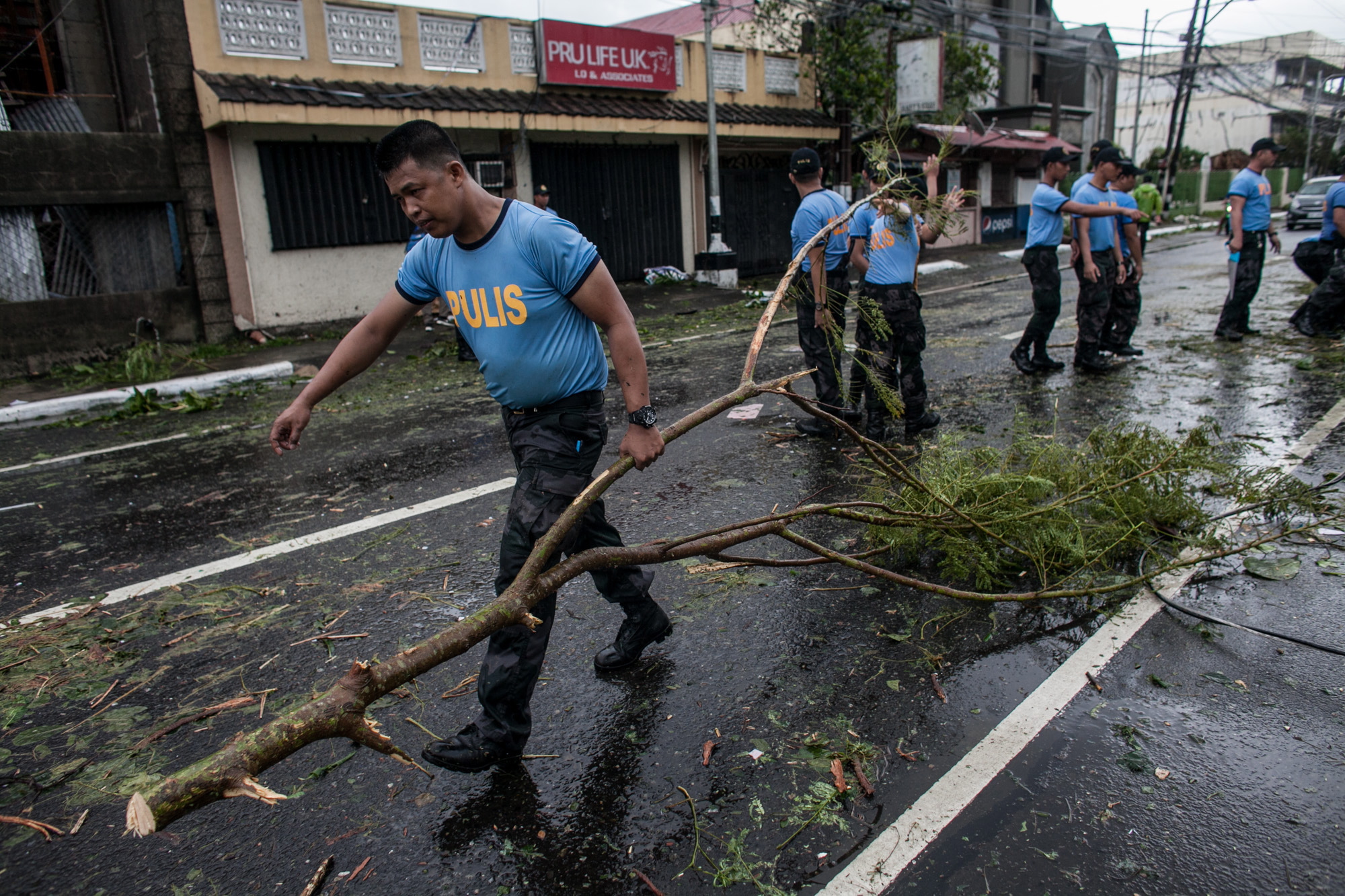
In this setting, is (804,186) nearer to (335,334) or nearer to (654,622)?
(654,622)

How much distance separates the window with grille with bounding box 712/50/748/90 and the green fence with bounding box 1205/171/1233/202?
34.0 metres

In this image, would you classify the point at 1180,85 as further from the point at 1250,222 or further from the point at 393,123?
the point at 393,123

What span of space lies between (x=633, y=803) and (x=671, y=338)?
9.38 meters

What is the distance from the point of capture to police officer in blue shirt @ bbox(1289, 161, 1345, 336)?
8523 mm

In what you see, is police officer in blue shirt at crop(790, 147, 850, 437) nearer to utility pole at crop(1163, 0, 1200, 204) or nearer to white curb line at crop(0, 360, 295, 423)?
white curb line at crop(0, 360, 295, 423)

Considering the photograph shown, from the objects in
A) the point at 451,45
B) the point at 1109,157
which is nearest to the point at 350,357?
the point at 1109,157

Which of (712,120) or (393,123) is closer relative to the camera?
(393,123)

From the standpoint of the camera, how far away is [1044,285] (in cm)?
764

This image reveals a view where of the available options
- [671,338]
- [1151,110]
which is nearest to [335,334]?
[671,338]

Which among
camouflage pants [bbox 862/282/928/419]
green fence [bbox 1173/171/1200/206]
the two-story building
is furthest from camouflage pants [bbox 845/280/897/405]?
green fence [bbox 1173/171/1200/206]

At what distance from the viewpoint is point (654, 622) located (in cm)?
326

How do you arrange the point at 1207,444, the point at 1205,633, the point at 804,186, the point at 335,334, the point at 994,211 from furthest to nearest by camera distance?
1. the point at 994,211
2. the point at 335,334
3. the point at 804,186
4. the point at 1207,444
5. the point at 1205,633

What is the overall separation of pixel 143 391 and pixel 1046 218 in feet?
29.9

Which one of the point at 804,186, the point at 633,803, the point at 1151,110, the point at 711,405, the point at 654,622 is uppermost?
the point at 1151,110
